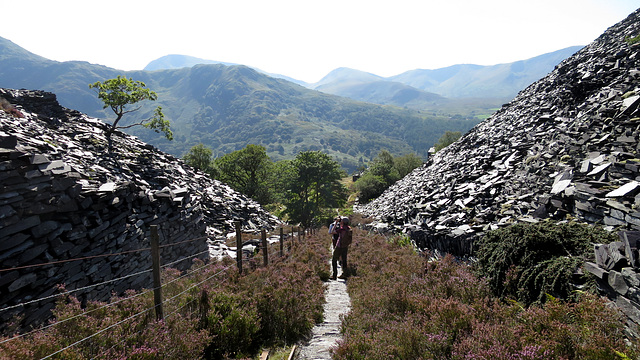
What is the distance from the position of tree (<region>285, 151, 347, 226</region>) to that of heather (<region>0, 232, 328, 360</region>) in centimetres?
2525

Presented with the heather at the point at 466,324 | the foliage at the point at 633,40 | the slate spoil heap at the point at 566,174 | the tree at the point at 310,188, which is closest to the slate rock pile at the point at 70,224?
the heather at the point at 466,324

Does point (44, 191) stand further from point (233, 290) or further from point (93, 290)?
point (233, 290)

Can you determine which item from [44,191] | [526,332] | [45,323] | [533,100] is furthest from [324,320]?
[533,100]

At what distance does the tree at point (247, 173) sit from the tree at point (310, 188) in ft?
44.4

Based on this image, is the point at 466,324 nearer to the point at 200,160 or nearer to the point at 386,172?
the point at 200,160

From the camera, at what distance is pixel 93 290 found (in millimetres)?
8805

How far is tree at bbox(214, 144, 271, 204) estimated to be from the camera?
48250 mm

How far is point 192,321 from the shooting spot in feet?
18.0

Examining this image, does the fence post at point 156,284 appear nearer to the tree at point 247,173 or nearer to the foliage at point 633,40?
the foliage at point 633,40

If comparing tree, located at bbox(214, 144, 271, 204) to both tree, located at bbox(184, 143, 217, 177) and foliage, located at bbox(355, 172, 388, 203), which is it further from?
foliage, located at bbox(355, 172, 388, 203)

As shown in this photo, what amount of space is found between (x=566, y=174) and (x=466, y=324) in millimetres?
7584

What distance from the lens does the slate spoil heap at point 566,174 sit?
635 cm

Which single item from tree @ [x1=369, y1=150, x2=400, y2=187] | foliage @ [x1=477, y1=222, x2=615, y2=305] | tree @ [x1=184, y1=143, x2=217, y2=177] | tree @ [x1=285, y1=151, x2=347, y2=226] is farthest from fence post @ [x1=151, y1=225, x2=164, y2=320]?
tree @ [x1=369, y1=150, x2=400, y2=187]

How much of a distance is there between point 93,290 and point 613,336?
39.5 feet
